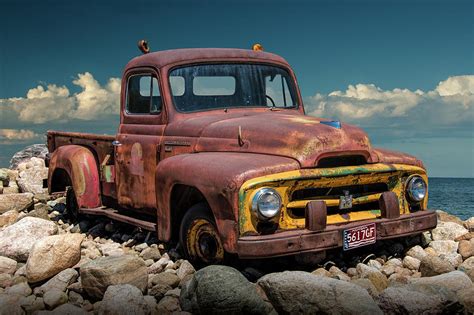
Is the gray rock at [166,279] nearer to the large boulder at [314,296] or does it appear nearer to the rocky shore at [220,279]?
the rocky shore at [220,279]

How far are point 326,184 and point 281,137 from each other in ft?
1.92

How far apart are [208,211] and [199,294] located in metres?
1.01

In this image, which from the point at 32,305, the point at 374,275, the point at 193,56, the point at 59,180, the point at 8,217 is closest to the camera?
the point at 32,305

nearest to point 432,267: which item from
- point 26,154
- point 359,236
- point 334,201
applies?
point 359,236

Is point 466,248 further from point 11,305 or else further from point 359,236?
point 11,305

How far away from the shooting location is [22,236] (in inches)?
280

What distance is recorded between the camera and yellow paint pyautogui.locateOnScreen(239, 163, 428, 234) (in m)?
5.04

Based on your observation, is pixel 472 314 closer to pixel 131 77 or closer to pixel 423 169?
pixel 423 169

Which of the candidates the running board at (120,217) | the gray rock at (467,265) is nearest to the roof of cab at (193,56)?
the running board at (120,217)

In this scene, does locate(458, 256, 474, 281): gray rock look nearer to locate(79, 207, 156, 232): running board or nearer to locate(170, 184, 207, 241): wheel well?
locate(170, 184, 207, 241): wheel well

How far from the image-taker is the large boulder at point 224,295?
454cm

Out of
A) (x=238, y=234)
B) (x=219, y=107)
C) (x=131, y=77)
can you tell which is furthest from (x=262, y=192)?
(x=131, y=77)

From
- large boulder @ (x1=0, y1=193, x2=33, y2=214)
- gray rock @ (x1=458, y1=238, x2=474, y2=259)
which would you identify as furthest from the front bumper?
large boulder @ (x1=0, y1=193, x2=33, y2=214)

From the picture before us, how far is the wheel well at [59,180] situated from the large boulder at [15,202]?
4.18ft
